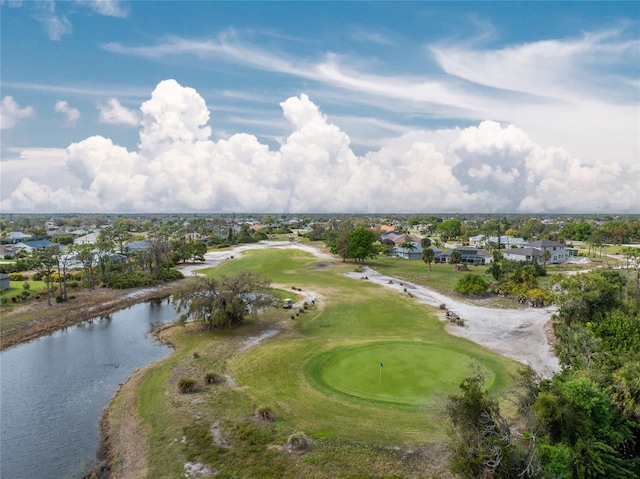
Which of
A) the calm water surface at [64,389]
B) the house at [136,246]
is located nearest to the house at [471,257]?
the calm water surface at [64,389]

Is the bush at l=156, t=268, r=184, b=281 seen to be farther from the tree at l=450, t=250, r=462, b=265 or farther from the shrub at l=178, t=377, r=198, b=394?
the tree at l=450, t=250, r=462, b=265

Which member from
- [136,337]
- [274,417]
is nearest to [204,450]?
[274,417]

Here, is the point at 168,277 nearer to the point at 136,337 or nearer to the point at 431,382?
the point at 136,337

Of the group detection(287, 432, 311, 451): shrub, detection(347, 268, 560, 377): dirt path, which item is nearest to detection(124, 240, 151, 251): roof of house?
detection(347, 268, 560, 377): dirt path

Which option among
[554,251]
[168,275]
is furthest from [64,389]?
[554,251]

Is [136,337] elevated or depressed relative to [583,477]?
depressed
